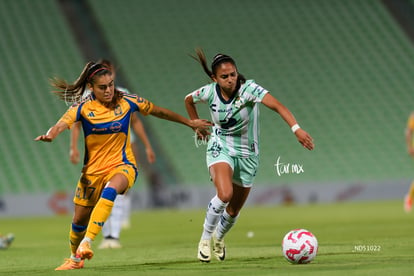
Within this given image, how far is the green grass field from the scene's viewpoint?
733 cm

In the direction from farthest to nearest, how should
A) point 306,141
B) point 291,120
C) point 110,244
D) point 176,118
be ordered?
point 110,244
point 176,118
point 291,120
point 306,141

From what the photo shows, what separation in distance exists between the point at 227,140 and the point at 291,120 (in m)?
1.07

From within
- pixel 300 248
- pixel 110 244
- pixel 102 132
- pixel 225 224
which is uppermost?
pixel 102 132

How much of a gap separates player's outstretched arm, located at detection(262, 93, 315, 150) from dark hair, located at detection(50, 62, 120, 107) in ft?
4.91

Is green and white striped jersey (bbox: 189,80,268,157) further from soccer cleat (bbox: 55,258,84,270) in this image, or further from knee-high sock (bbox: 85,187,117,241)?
soccer cleat (bbox: 55,258,84,270)

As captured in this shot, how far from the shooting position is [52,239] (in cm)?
1384

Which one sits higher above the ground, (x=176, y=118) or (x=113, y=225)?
(x=176, y=118)

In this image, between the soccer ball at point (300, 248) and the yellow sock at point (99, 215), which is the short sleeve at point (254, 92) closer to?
the soccer ball at point (300, 248)

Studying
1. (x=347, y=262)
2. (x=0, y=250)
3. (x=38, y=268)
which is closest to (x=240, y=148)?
(x=347, y=262)

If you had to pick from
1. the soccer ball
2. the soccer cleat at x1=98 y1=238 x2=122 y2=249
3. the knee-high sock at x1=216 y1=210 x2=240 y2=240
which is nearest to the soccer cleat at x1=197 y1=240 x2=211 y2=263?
the knee-high sock at x1=216 y1=210 x2=240 y2=240

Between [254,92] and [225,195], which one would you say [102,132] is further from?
[254,92]

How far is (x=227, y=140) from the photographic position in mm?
8703

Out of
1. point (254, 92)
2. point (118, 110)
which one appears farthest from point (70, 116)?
point (254, 92)

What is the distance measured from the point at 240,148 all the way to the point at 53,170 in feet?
53.4
